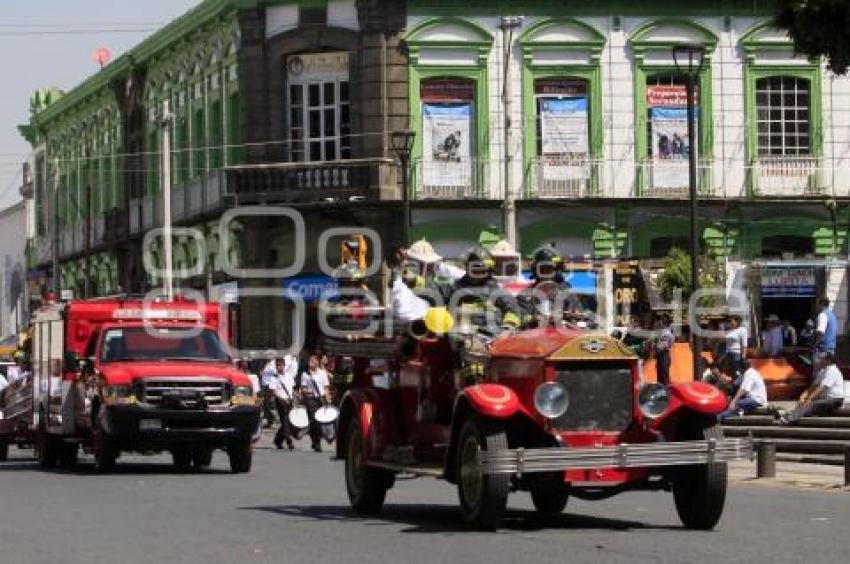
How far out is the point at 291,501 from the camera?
20250 mm

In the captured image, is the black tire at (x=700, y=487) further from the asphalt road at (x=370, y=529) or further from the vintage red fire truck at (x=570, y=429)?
the asphalt road at (x=370, y=529)

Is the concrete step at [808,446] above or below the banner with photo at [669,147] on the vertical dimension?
below

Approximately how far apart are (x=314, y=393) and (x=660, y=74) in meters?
16.0

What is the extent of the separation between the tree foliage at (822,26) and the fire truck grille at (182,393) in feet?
27.9

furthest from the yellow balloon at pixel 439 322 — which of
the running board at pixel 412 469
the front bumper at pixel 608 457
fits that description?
the front bumper at pixel 608 457

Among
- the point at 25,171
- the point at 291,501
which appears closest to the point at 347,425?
the point at 291,501

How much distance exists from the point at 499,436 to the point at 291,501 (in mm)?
5488

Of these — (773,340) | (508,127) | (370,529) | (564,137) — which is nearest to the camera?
(370,529)

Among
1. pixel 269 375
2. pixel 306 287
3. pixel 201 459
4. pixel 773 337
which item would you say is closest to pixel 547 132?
pixel 306 287

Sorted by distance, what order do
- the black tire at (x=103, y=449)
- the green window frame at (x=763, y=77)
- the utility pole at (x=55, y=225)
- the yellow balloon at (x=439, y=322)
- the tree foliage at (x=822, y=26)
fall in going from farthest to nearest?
the utility pole at (x=55, y=225)
the green window frame at (x=763, y=77)
the black tire at (x=103, y=449)
the tree foliage at (x=822, y=26)
the yellow balloon at (x=439, y=322)

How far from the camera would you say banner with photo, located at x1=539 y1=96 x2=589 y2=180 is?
4797 centimetres

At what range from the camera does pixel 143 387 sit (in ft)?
84.4

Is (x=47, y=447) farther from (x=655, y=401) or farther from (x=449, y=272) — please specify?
(x=655, y=401)

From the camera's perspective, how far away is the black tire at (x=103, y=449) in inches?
1028
